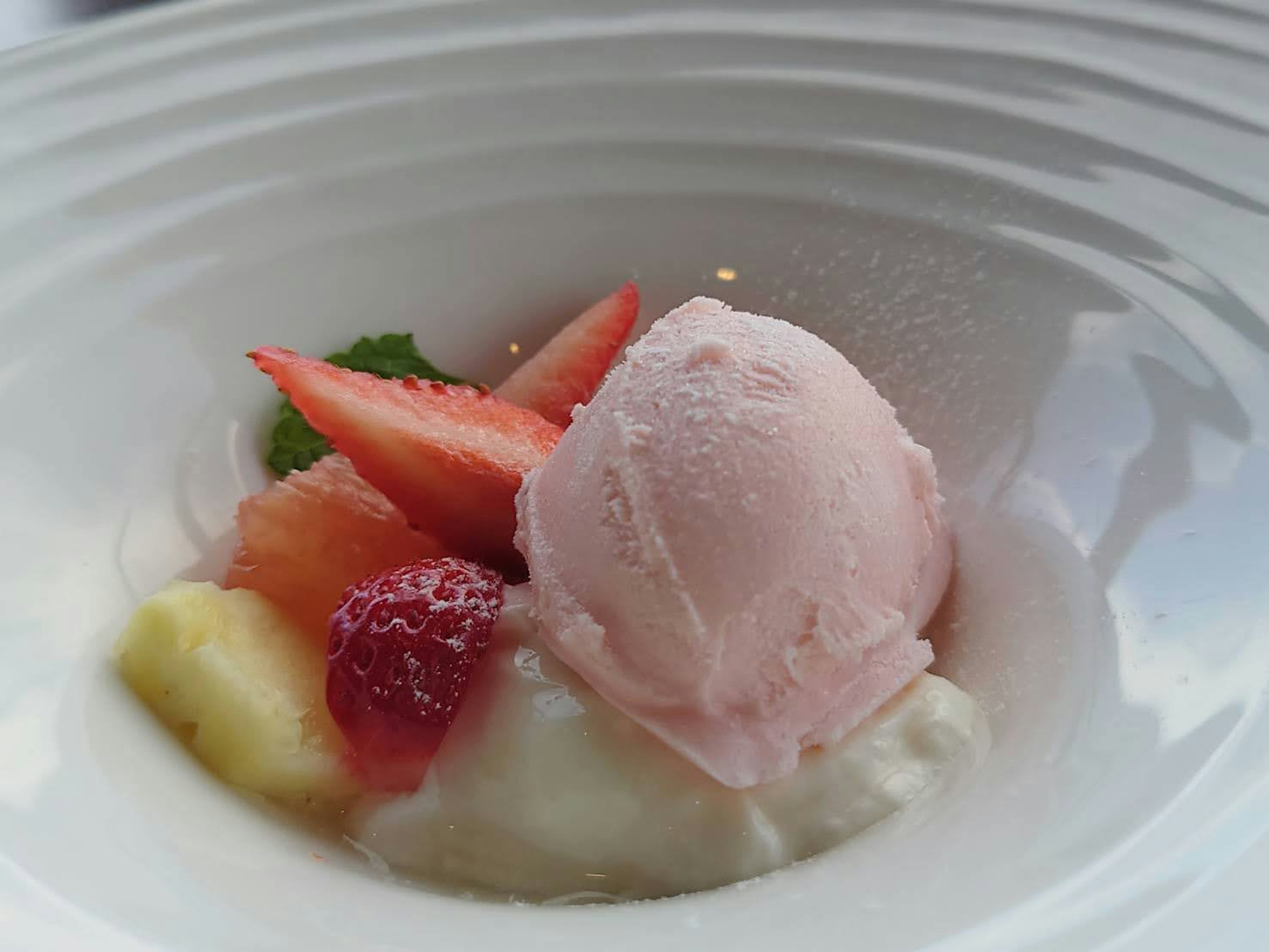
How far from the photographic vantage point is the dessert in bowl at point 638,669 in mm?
1022

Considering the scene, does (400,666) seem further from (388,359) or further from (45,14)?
(45,14)

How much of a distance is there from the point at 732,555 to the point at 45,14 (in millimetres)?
1805

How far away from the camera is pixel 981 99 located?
1.57m

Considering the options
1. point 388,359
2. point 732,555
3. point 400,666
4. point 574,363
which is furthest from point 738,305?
point 400,666

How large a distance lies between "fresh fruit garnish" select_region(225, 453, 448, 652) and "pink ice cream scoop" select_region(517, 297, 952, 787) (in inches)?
8.1

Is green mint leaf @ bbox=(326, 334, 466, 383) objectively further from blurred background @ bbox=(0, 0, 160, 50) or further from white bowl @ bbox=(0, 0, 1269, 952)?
blurred background @ bbox=(0, 0, 160, 50)

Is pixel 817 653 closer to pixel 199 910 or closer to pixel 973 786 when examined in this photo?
pixel 973 786

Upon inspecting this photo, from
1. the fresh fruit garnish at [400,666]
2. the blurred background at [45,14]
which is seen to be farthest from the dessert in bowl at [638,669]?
the blurred background at [45,14]

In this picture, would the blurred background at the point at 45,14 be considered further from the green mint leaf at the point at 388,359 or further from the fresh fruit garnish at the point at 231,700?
the fresh fruit garnish at the point at 231,700

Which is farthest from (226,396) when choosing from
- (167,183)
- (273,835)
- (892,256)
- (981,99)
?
(981,99)

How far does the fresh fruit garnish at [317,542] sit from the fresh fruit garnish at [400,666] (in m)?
0.10

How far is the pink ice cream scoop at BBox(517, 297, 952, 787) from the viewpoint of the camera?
1018 mm

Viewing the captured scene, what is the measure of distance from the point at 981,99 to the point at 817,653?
3.01 feet

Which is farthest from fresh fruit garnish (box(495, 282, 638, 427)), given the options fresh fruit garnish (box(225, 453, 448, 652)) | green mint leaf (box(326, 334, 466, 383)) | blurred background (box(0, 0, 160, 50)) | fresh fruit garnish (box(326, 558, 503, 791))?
blurred background (box(0, 0, 160, 50))
